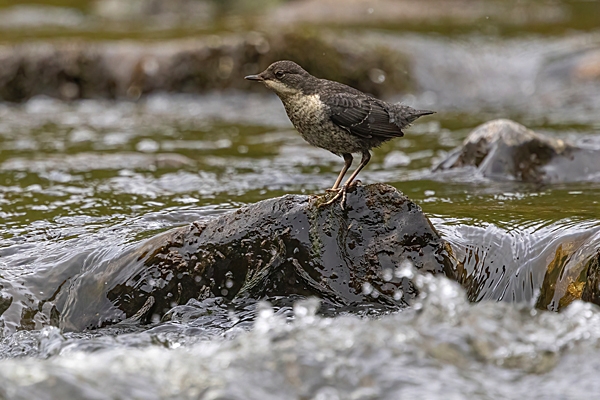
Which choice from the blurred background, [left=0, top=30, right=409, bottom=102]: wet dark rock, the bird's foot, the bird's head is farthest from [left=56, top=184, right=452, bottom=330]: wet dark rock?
[left=0, top=30, right=409, bottom=102]: wet dark rock

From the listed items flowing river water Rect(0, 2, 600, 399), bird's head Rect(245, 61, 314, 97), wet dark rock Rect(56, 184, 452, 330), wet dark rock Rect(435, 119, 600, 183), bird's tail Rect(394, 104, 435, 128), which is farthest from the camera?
wet dark rock Rect(435, 119, 600, 183)

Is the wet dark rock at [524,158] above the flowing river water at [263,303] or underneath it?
above

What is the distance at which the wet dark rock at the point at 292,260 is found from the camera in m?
4.23

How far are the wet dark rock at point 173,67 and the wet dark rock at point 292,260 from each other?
7.21 metres

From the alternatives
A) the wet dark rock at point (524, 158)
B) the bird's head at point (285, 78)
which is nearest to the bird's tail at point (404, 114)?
the bird's head at point (285, 78)

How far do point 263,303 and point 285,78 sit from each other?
1.29m

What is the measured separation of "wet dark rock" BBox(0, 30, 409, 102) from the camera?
11289 millimetres

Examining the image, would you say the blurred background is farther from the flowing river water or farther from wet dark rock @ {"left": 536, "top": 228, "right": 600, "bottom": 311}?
wet dark rock @ {"left": 536, "top": 228, "right": 600, "bottom": 311}

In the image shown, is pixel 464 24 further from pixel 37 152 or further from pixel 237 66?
pixel 37 152

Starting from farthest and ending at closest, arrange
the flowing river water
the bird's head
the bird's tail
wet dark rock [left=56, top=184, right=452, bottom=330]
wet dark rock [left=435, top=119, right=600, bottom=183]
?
wet dark rock [left=435, top=119, right=600, bottom=183]
the bird's tail
the bird's head
wet dark rock [left=56, top=184, right=452, bottom=330]
the flowing river water

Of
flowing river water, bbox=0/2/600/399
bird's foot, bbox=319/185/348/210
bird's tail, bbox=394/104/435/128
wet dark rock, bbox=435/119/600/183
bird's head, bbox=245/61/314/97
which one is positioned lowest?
flowing river water, bbox=0/2/600/399

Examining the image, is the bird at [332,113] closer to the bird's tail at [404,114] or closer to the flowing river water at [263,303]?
the bird's tail at [404,114]

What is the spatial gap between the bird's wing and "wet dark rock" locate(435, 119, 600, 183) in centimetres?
202

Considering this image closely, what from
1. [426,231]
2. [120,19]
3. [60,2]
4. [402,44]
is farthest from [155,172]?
→ [60,2]
